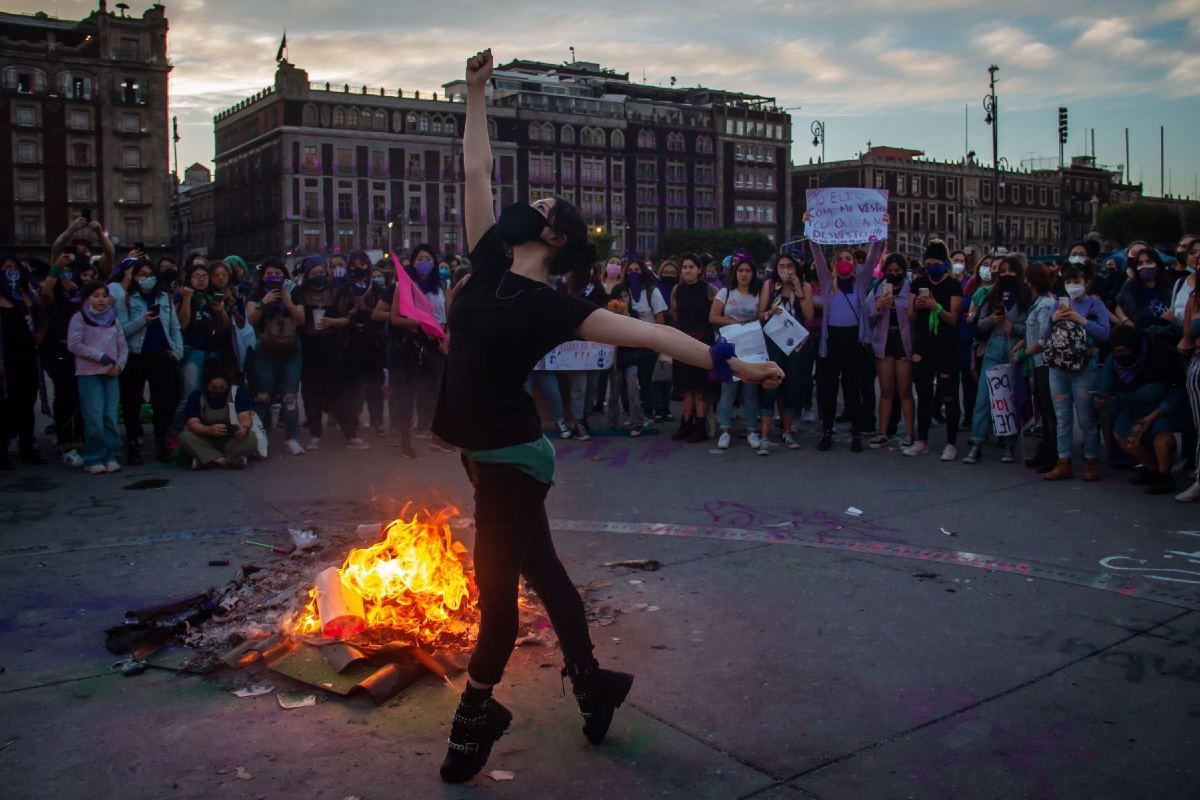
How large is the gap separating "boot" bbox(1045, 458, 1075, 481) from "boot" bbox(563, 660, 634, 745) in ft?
20.7

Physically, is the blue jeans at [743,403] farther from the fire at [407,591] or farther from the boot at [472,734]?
the boot at [472,734]

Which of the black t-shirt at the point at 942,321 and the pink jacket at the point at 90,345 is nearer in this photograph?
the pink jacket at the point at 90,345

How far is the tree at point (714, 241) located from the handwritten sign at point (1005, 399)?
3528 inches

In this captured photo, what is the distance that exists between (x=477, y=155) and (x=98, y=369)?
22.8 feet

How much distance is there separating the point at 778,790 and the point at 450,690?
1541 mm

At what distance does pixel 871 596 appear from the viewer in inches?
221

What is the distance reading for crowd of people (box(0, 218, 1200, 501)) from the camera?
895 cm

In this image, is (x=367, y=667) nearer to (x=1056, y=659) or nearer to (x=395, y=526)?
(x=395, y=526)

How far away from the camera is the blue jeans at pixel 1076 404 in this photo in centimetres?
894

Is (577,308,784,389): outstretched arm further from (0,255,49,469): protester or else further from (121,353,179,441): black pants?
(0,255,49,469): protester

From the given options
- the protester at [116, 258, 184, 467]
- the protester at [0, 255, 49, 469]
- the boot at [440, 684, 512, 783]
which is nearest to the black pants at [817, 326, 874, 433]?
the protester at [116, 258, 184, 467]

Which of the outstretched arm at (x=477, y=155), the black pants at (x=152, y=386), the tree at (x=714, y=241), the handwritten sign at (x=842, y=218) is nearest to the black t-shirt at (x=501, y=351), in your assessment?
the outstretched arm at (x=477, y=155)

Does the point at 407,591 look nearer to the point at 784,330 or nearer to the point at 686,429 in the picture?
the point at 784,330

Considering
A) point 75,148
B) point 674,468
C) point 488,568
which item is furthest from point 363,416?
point 75,148
